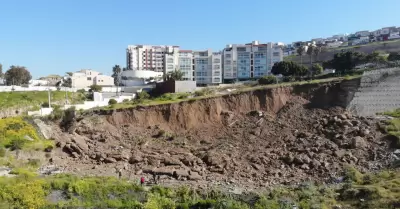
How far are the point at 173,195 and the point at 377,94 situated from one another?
68.1 feet

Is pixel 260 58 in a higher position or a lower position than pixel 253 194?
higher

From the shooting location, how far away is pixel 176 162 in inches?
860

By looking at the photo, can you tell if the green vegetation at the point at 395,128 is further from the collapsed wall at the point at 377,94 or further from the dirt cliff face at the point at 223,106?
the dirt cliff face at the point at 223,106

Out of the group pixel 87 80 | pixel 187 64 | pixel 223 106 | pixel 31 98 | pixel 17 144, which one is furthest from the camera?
pixel 187 64

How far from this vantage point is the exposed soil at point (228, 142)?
20.4 meters

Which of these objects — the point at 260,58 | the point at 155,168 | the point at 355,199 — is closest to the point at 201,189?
the point at 155,168

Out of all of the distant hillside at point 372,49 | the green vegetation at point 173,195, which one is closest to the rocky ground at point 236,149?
the green vegetation at point 173,195

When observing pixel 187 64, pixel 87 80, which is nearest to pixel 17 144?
pixel 87 80

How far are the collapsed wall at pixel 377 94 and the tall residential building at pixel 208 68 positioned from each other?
117 feet

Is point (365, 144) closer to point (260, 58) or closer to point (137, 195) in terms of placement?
point (137, 195)

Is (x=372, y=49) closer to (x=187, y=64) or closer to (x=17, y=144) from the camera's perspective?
(x=187, y=64)

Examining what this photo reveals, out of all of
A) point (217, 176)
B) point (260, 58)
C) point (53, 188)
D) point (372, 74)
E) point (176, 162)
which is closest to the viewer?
point (53, 188)

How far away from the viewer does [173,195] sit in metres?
16.9

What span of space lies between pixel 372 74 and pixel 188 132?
54.4ft
